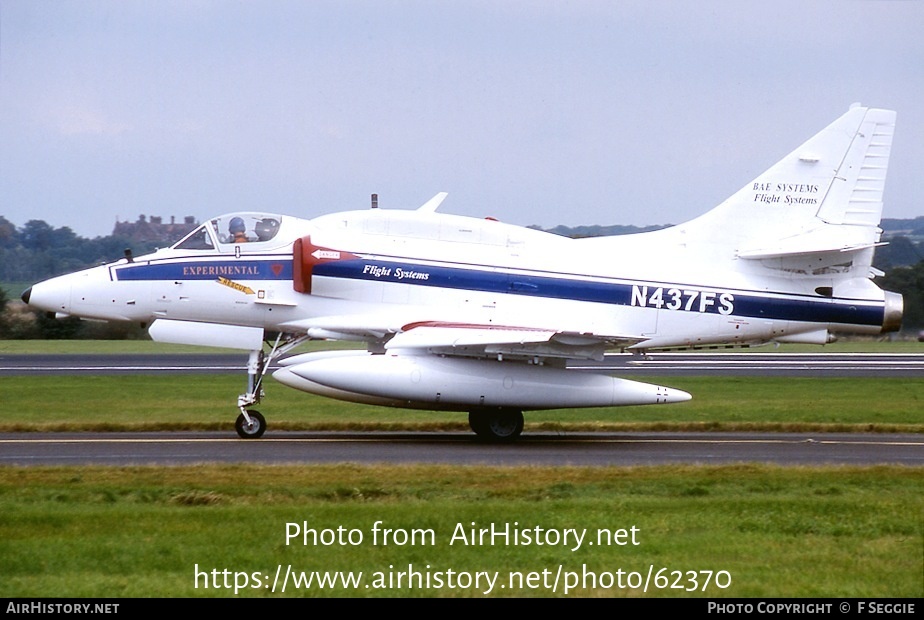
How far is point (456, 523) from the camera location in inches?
409

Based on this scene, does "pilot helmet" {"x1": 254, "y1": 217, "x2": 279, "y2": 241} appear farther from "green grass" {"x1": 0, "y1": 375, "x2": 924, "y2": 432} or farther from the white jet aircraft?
"green grass" {"x1": 0, "y1": 375, "x2": 924, "y2": 432}

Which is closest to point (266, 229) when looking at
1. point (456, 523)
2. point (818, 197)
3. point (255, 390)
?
point (255, 390)

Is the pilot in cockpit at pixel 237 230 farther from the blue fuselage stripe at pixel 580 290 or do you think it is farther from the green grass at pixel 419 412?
the green grass at pixel 419 412

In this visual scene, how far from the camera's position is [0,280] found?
78.7 metres

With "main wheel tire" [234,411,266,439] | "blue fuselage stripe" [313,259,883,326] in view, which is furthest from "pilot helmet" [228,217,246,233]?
"main wheel tire" [234,411,266,439]

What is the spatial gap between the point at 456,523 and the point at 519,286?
28.6 ft

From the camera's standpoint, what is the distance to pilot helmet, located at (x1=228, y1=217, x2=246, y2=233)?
1891cm

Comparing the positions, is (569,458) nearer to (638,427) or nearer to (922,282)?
(638,427)

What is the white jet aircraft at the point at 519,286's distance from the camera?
1811cm

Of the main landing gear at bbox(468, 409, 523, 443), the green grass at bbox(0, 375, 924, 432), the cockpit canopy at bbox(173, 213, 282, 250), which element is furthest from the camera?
the green grass at bbox(0, 375, 924, 432)

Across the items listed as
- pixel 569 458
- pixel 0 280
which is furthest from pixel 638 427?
pixel 0 280

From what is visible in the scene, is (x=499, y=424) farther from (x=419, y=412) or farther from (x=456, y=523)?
(x=456, y=523)

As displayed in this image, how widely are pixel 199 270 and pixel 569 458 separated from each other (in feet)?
21.7

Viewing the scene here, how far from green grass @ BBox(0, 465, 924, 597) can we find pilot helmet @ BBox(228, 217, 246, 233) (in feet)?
19.1
